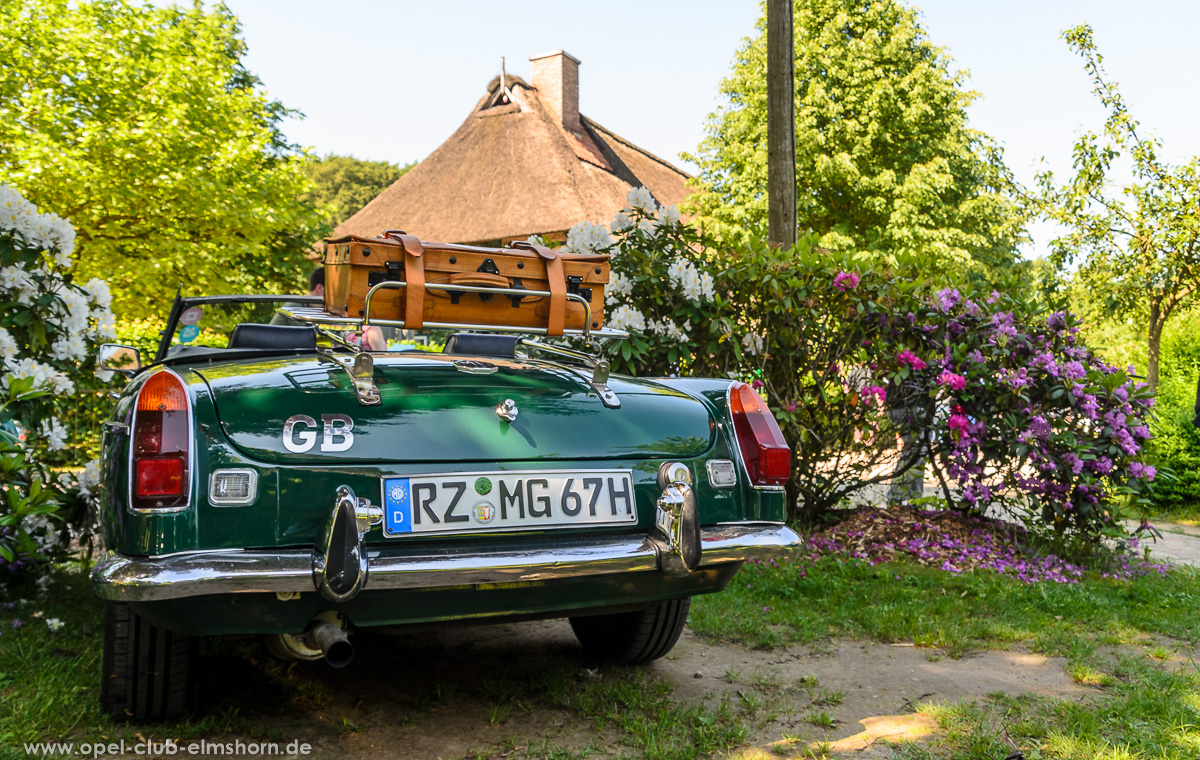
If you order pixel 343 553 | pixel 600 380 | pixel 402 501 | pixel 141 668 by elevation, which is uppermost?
pixel 600 380

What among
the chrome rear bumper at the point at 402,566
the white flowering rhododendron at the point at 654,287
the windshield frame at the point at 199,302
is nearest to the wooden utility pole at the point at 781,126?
the white flowering rhododendron at the point at 654,287

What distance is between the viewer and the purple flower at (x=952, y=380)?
561cm

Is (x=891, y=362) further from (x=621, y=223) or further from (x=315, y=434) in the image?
(x=315, y=434)

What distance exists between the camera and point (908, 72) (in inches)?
904

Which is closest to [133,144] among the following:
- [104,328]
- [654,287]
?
[104,328]

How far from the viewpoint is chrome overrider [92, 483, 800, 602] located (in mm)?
2119

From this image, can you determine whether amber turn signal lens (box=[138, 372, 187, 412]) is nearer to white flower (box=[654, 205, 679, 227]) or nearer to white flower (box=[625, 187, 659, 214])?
white flower (box=[625, 187, 659, 214])

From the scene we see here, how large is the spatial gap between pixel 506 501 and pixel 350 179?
52.3 metres

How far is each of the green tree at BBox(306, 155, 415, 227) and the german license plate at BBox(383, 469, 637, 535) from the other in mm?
50258

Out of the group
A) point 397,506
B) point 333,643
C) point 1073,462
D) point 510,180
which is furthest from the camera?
point 510,180

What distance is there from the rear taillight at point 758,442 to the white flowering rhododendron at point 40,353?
2.87 metres

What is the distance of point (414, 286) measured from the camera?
118 inches

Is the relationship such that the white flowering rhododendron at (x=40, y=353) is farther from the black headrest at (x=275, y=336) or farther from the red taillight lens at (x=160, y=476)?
the red taillight lens at (x=160, y=476)

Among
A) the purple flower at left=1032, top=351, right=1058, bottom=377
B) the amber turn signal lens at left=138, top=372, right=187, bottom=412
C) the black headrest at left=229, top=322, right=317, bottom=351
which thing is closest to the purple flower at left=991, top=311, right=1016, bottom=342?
the purple flower at left=1032, top=351, right=1058, bottom=377
